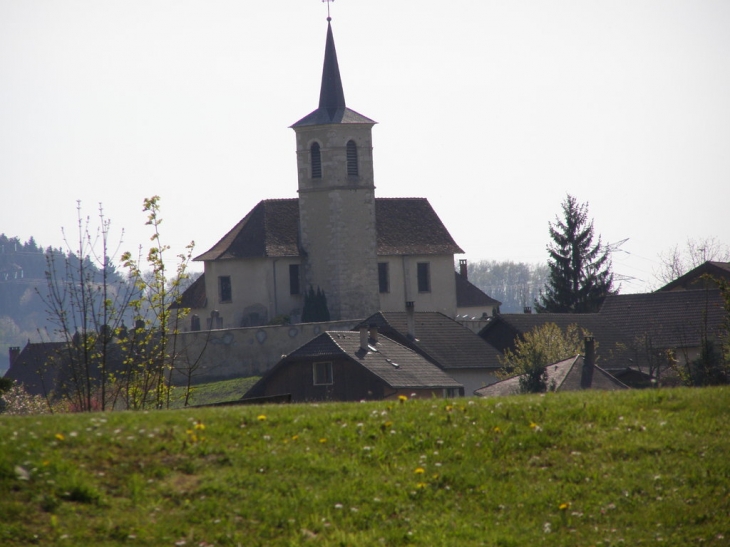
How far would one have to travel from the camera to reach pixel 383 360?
142 ft

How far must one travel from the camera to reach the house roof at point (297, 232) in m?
62.4

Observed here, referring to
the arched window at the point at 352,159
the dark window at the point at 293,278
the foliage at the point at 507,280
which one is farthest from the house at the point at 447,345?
the foliage at the point at 507,280

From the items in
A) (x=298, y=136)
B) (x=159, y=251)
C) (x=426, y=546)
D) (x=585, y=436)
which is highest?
(x=298, y=136)

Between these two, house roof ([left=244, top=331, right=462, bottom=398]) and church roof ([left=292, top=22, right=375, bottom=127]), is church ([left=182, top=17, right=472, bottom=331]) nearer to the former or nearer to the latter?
church roof ([left=292, top=22, right=375, bottom=127])

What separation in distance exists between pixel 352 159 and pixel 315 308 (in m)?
7.80

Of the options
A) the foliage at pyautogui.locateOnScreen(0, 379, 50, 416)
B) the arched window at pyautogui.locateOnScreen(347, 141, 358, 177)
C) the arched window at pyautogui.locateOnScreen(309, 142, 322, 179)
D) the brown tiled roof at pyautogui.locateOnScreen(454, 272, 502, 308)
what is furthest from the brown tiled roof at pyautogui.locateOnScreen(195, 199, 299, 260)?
the foliage at pyautogui.locateOnScreen(0, 379, 50, 416)

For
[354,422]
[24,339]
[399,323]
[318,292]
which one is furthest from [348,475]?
[24,339]

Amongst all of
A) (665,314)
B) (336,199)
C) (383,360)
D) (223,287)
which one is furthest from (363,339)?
(223,287)

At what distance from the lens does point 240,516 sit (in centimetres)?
1066

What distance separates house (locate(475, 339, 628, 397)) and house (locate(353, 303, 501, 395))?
7102 millimetres

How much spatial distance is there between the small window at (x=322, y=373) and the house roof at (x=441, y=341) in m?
6.13

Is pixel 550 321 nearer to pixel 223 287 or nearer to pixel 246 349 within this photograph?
pixel 246 349

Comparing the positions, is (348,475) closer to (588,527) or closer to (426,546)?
(426,546)

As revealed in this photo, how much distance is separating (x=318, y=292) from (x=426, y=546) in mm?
50355
